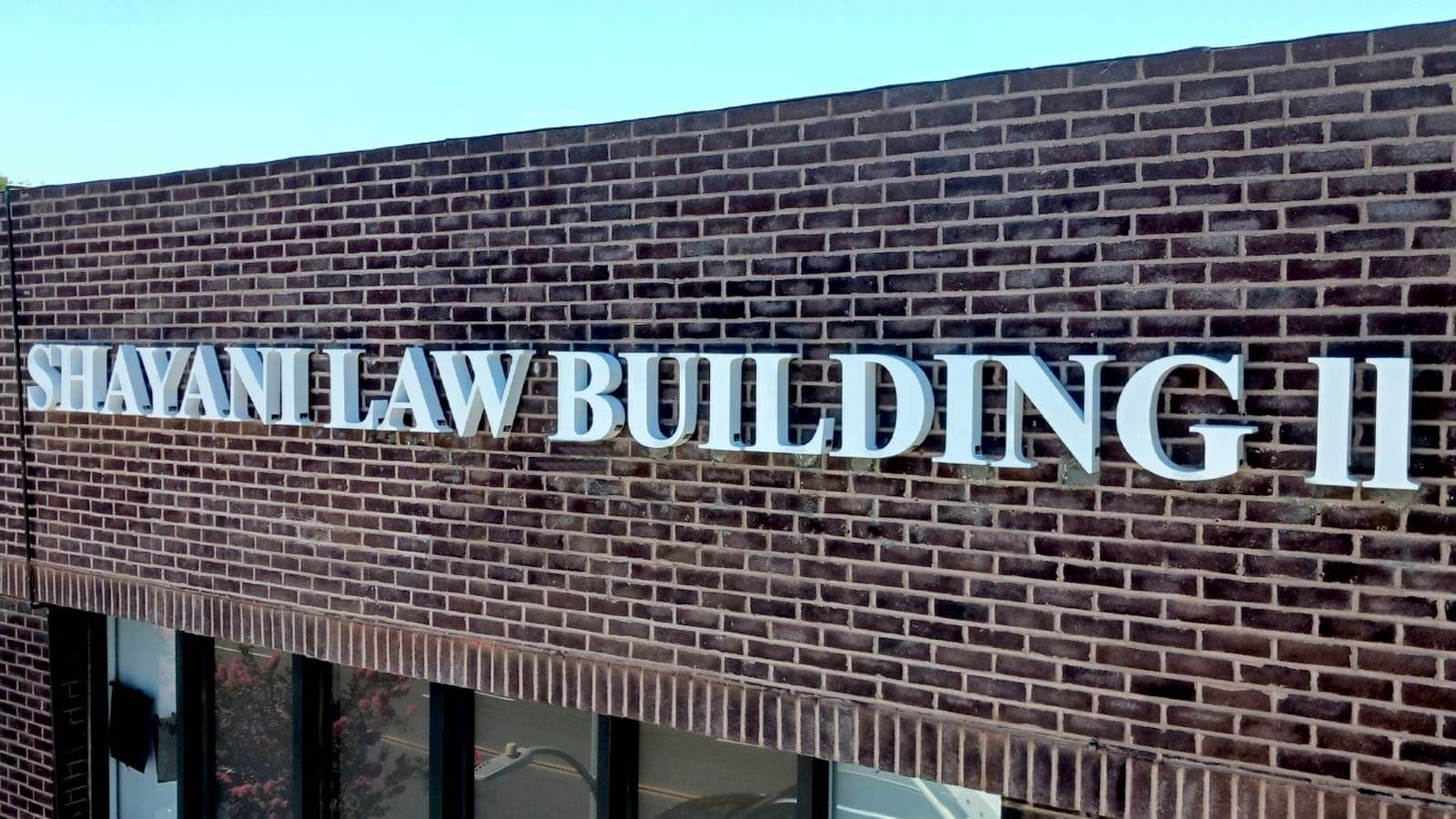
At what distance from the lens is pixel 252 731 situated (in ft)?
23.3

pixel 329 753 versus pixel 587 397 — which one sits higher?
pixel 587 397

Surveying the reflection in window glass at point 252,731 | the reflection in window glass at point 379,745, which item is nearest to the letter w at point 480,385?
the reflection in window glass at point 379,745

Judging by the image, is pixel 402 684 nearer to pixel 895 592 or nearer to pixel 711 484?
pixel 711 484

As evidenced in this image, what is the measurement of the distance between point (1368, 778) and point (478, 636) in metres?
3.74

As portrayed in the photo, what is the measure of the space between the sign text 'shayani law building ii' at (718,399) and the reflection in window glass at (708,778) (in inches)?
60.6

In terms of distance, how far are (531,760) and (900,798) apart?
2.04 m

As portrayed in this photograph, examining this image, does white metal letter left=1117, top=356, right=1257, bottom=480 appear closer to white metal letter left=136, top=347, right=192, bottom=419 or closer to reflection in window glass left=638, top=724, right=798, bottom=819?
reflection in window glass left=638, top=724, right=798, bottom=819

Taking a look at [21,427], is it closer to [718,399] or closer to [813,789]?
[718,399]

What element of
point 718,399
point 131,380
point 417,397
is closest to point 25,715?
point 131,380

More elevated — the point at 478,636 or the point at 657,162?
the point at 657,162

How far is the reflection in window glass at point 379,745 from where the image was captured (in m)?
6.45

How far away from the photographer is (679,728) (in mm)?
5043

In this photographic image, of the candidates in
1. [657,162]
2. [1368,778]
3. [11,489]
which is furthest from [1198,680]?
[11,489]

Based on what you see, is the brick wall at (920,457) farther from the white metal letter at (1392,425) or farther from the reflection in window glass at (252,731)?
the reflection in window glass at (252,731)
